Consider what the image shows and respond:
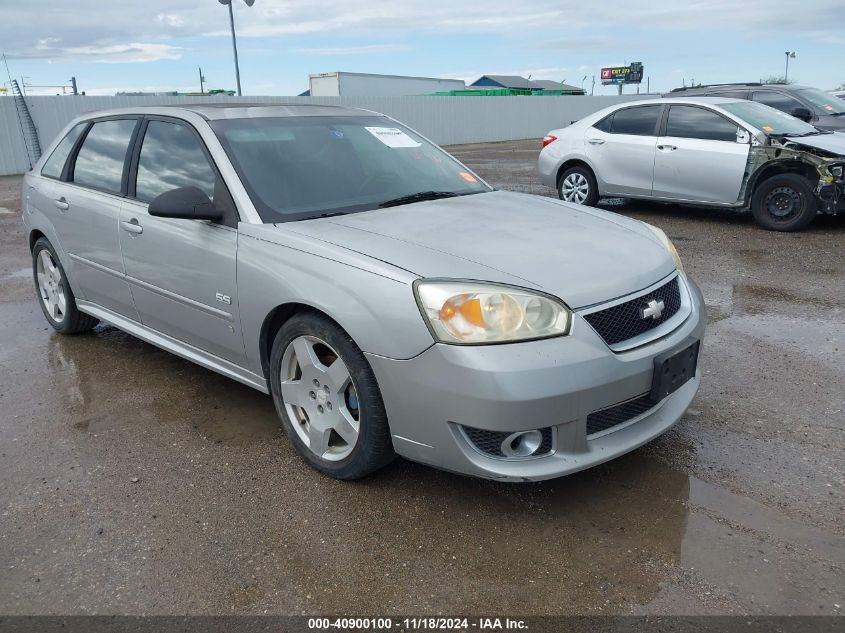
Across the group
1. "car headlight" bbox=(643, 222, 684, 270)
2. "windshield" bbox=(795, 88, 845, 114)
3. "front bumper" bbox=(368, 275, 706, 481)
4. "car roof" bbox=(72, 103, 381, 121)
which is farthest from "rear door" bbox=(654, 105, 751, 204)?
"front bumper" bbox=(368, 275, 706, 481)

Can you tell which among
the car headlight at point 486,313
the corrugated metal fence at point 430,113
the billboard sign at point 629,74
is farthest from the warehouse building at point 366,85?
the car headlight at point 486,313

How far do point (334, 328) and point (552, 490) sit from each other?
1150 millimetres

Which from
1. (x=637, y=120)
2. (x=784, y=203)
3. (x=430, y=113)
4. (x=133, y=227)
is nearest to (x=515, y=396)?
(x=133, y=227)

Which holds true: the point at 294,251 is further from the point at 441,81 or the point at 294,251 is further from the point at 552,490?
the point at 441,81

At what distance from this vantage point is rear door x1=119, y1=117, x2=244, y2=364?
3387 mm

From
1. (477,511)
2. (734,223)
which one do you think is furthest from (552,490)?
(734,223)

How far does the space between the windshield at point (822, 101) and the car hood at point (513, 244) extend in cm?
963

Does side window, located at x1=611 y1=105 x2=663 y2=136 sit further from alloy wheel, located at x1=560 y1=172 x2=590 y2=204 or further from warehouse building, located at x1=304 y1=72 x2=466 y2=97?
warehouse building, located at x1=304 y1=72 x2=466 y2=97

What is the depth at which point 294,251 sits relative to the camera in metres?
3.03

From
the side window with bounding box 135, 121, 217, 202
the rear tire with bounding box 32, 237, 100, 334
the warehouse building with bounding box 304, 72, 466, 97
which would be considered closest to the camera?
the side window with bounding box 135, 121, 217, 202

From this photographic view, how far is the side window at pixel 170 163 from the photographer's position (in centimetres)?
361

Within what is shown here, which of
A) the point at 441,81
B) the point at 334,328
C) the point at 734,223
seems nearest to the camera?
the point at 334,328

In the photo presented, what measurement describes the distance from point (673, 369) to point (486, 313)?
2.81 feet

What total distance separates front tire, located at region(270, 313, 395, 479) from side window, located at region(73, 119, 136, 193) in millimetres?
1833
